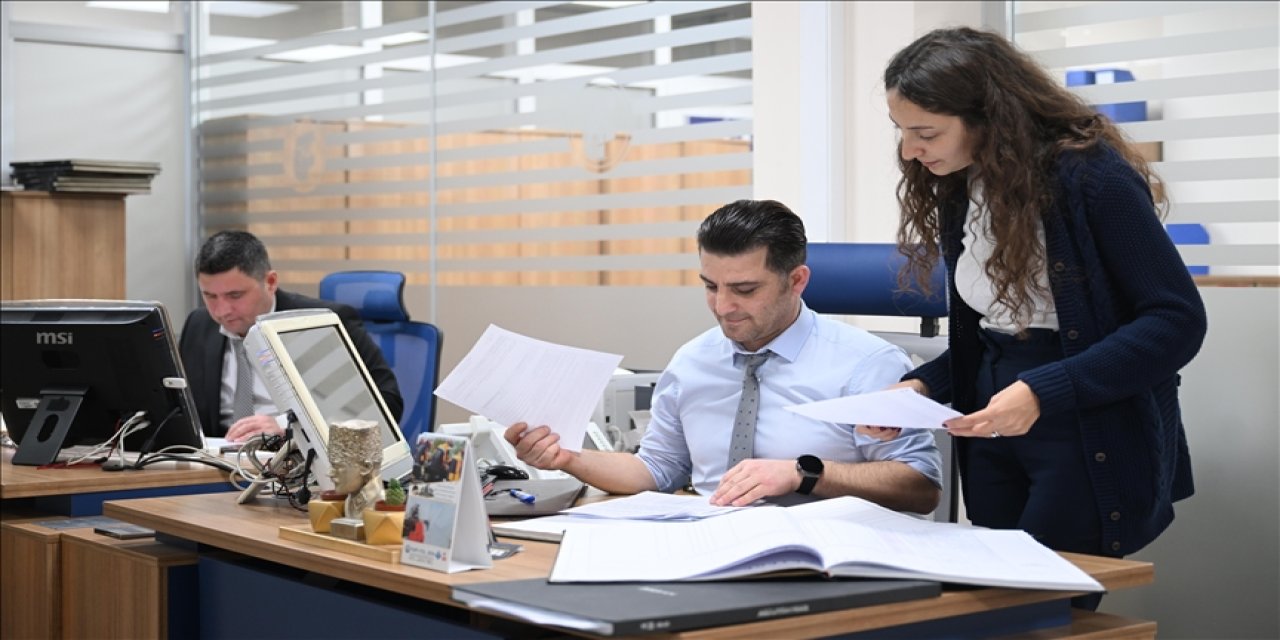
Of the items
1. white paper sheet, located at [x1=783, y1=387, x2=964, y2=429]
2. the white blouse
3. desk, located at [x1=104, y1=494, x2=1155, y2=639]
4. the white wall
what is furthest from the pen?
the white wall

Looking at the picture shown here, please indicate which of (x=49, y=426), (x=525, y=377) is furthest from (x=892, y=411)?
(x=49, y=426)

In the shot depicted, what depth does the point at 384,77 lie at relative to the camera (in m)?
5.50

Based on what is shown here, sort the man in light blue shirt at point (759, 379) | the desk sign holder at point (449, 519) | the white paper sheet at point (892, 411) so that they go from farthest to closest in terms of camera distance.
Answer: the man in light blue shirt at point (759, 379)
the white paper sheet at point (892, 411)
the desk sign holder at point (449, 519)

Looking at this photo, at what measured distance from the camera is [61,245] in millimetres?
5695

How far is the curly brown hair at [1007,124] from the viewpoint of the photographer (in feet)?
6.85

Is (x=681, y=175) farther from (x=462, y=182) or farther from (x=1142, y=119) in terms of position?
(x=1142, y=119)

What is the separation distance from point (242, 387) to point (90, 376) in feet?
2.65

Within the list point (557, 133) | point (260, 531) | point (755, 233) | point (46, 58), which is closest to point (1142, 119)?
point (755, 233)

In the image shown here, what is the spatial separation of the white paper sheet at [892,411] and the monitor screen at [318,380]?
2.71ft

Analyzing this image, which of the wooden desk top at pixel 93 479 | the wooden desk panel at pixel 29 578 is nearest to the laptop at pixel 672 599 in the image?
the wooden desk panel at pixel 29 578

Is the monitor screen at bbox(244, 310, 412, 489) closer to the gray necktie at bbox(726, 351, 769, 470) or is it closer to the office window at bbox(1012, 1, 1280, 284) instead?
the gray necktie at bbox(726, 351, 769, 470)

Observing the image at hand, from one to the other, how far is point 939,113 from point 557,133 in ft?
8.84

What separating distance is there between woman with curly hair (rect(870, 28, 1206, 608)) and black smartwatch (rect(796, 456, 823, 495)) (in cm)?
14

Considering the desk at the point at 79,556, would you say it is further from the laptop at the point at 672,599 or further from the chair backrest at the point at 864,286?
the chair backrest at the point at 864,286
